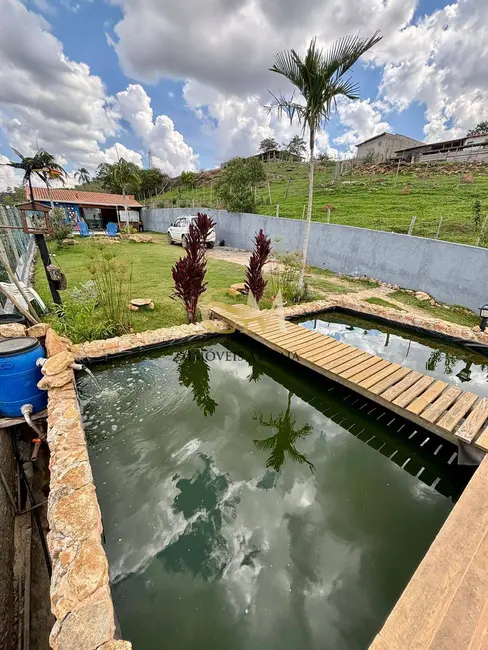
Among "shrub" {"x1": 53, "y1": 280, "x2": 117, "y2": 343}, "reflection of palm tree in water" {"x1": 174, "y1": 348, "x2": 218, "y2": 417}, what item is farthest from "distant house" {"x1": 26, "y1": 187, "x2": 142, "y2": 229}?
"reflection of palm tree in water" {"x1": 174, "y1": 348, "x2": 218, "y2": 417}

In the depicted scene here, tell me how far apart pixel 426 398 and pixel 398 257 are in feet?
18.3

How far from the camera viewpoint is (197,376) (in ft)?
12.8

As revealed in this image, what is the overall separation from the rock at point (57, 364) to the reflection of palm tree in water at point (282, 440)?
6.80 ft

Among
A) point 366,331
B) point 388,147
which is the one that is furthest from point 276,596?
point 388,147

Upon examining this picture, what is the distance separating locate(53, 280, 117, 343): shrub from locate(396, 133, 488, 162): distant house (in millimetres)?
28977

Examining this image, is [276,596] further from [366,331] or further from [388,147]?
[388,147]

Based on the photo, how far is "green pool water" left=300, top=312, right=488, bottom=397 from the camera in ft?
13.4

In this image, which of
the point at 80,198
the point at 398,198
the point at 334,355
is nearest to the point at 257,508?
the point at 334,355

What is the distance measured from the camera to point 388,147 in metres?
31.4

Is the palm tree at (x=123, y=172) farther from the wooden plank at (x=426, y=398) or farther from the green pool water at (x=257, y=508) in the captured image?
the wooden plank at (x=426, y=398)

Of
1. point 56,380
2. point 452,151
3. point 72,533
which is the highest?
point 452,151

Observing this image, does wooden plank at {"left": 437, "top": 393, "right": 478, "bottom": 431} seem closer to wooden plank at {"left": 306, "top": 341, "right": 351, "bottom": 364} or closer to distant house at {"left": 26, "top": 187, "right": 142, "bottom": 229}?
wooden plank at {"left": 306, "top": 341, "right": 351, "bottom": 364}

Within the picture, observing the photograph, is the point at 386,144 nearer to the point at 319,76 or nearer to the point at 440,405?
the point at 319,76

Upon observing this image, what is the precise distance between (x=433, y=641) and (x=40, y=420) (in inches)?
132
